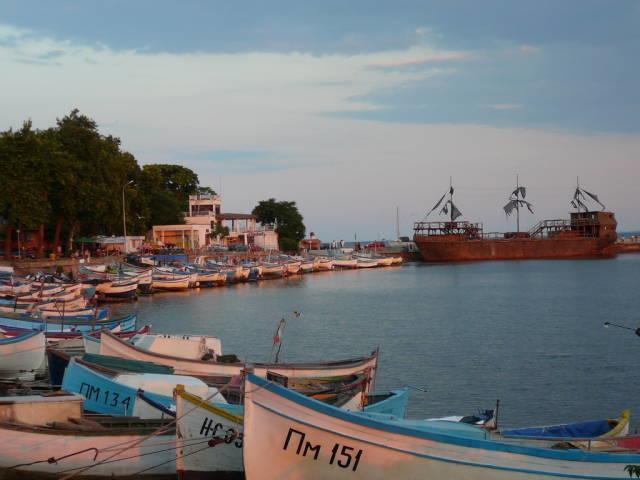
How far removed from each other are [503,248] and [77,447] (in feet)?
375

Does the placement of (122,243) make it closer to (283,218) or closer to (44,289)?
(44,289)

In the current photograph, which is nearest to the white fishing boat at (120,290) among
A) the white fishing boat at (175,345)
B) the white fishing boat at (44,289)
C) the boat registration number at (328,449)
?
the white fishing boat at (44,289)

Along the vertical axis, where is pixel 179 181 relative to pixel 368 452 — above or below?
above

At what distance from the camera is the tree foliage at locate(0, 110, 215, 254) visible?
61.9 m

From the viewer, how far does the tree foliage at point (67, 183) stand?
203 feet

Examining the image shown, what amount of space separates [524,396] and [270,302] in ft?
118

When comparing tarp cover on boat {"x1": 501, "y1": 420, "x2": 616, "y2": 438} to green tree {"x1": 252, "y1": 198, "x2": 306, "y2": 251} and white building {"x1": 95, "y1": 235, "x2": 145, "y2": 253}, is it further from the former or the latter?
green tree {"x1": 252, "y1": 198, "x2": 306, "y2": 251}

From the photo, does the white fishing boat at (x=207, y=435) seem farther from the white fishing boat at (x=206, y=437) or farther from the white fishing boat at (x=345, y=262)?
the white fishing boat at (x=345, y=262)

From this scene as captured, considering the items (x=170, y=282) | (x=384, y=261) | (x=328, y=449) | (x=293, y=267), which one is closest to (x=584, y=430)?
(x=328, y=449)

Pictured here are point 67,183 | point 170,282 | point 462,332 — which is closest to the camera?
point 462,332

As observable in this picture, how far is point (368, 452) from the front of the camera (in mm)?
12914

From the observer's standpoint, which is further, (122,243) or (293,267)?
(293,267)

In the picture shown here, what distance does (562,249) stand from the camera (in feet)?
409

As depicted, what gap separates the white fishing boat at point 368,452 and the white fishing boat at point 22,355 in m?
12.2
